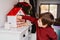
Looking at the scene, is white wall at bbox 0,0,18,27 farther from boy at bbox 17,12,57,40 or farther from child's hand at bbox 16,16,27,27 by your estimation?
boy at bbox 17,12,57,40

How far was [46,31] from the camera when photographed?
6.86 ft

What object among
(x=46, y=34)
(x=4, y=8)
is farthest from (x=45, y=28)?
(x=4, y=8)

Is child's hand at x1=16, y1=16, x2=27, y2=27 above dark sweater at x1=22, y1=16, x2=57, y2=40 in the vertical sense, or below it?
above

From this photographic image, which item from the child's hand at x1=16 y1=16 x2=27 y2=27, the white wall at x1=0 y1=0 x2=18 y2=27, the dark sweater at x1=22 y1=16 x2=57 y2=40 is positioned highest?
the white wall at x1=0 y1=0 x2=18 y2=27

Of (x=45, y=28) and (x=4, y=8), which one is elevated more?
(x=4, y=8)

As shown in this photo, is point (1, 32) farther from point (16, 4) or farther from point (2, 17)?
point (16, 4)

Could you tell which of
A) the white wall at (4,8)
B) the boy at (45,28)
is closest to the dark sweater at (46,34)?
the boy at (45,28)

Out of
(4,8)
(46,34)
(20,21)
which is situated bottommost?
(46,34)

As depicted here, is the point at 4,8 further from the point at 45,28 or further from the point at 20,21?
the point at 45,28

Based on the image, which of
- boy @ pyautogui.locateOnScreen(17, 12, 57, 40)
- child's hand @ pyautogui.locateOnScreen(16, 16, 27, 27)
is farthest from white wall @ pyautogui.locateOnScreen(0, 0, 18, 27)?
boy @ pyautogui.locateOnScreen(17, 12, 57, 40)

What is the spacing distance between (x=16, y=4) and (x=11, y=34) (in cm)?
93

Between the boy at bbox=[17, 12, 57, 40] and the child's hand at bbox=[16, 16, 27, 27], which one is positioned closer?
the boy at bbox=[17, 12, 57, 40]

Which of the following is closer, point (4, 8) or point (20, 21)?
point (4, 8)

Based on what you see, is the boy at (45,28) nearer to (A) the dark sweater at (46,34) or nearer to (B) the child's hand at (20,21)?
(A) the dark sweater at (46,34)
